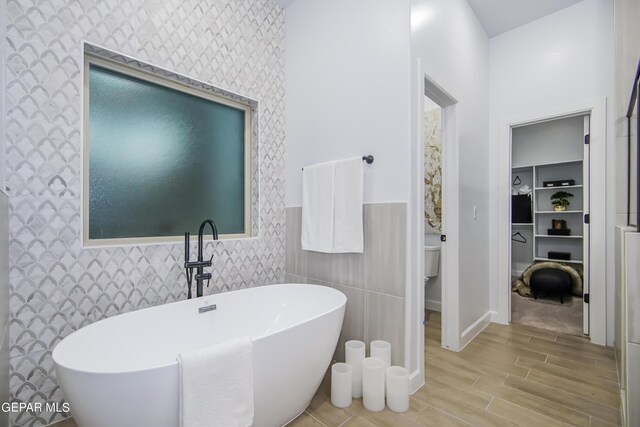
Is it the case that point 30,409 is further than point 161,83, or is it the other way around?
point 161,83

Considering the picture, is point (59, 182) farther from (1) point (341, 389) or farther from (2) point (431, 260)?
(2) point (431, 260)

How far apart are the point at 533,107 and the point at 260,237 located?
2.94 metres

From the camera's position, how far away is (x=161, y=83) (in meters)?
1.98

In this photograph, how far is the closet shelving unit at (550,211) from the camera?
13.6ft

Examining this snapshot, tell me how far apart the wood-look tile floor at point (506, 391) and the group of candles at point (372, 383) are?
42 millimetres

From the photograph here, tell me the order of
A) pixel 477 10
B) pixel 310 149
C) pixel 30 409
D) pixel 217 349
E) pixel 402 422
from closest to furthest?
pixel 217 349
pixel 30 409
pixel 402 422
pixel 310 149
pixel 477 10

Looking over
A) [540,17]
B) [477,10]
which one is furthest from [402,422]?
[540,17]

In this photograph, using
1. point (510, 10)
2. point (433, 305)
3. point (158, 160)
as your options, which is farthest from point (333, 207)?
point (510, 10)

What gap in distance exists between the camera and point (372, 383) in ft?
5.44

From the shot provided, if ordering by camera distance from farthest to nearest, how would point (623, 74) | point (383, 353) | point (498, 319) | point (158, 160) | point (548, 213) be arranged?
point (548, 213) → point (498, 319) → point (623, 74) → point (158, 160) → point (383, 353)

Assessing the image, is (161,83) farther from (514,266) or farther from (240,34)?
(514,266)

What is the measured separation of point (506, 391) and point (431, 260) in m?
1.51

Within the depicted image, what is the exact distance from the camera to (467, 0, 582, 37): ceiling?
8.68 feet

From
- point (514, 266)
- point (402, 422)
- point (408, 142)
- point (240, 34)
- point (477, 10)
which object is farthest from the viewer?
point (514, 266)
